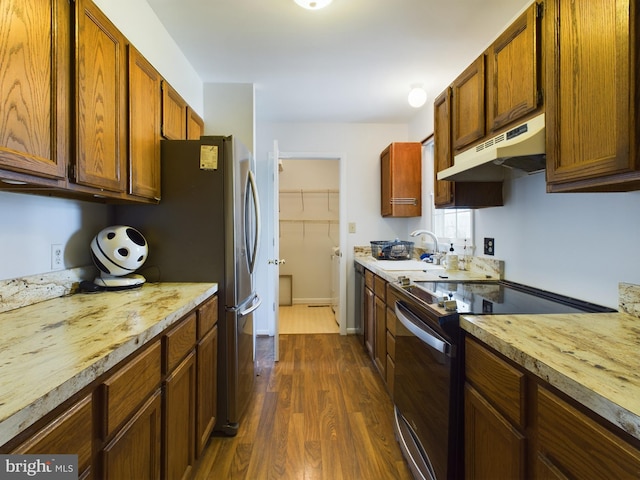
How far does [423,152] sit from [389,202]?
596 millimetres

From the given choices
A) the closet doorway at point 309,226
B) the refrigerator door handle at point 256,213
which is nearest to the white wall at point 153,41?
the refrigerator door handle at point 256,213

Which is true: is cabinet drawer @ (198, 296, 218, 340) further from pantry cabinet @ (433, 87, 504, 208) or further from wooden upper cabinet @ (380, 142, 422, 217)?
wooden upper cabinet @ (380, 142, 422, 217)

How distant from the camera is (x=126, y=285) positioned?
1.49m

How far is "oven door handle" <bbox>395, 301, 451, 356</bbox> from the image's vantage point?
116 cm

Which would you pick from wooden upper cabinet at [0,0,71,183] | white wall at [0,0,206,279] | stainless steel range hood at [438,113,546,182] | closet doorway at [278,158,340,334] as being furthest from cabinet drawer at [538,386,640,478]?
A: closet doorway at [278,158,340,334]

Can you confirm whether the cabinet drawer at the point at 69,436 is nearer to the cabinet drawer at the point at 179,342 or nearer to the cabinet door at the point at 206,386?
the cabinet drawer at the point at 179,342

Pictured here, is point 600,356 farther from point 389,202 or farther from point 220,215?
point 389,202

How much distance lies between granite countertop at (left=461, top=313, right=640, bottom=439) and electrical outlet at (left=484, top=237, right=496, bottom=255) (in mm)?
880

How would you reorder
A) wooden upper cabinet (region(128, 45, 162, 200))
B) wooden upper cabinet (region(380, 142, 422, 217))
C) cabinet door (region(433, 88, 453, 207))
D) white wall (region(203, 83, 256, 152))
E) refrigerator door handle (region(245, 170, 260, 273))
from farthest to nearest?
1. wooden upper cabinet (region(380, 142, 422, 217))
2. white wall (region(203, 83, 256, 152))
3. refrigerator door handle (region(245, 170, 260, 273))
4. cabinet door (region(433, 88, 453, 207))
5. wooden upper cabinet (region(128, 45, 162, 200))

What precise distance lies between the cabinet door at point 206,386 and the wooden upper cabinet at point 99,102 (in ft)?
2.73

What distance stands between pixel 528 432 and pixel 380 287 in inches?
61.7

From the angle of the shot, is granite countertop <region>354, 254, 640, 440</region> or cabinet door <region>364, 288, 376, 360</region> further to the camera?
cabinet door <region>364, 288, 376, 360</region>

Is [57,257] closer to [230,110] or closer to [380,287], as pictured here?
[230,110]

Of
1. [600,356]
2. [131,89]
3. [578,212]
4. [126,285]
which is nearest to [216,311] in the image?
[126,285]
